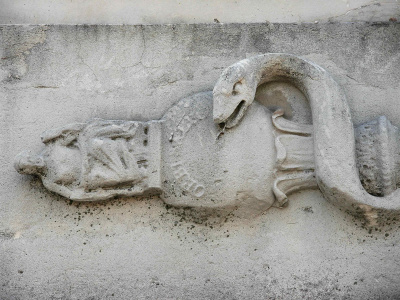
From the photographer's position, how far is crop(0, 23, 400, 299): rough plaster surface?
2695mm

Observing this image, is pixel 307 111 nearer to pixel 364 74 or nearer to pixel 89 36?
pixel 364 74

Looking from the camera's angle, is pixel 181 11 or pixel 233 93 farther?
pixel 181 11

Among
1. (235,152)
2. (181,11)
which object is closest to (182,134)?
(235,152)

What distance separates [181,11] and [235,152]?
2.94 feet

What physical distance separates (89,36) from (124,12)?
0.26 meters

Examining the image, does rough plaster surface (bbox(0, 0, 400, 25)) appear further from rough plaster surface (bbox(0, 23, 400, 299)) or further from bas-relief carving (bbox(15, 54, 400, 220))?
bas-relief carving (bbox(15, 54, 400, 220))

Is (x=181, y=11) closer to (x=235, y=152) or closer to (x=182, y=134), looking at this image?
(x=182, y=134)

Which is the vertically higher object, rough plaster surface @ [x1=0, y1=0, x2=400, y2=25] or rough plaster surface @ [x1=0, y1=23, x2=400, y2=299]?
rough plaster surface @ [x1=0, y1=0, x2=400, y2=25]

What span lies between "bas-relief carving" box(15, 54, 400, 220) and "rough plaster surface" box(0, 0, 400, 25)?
494mm

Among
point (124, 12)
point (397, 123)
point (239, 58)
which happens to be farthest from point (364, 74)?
point (124, 12)

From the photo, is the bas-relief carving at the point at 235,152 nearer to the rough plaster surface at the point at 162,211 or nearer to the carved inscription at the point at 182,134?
the carved inscription at the point at 182,134

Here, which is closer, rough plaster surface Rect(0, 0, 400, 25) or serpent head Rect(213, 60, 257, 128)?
serpent head Rect(213, 60, 257, 128)

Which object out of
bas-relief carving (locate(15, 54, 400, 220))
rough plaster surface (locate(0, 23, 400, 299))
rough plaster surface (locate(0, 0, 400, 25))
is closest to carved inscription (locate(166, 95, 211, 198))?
bas-relief carving (locate(15, 54, 400, 220))

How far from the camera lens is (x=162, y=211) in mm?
2783
